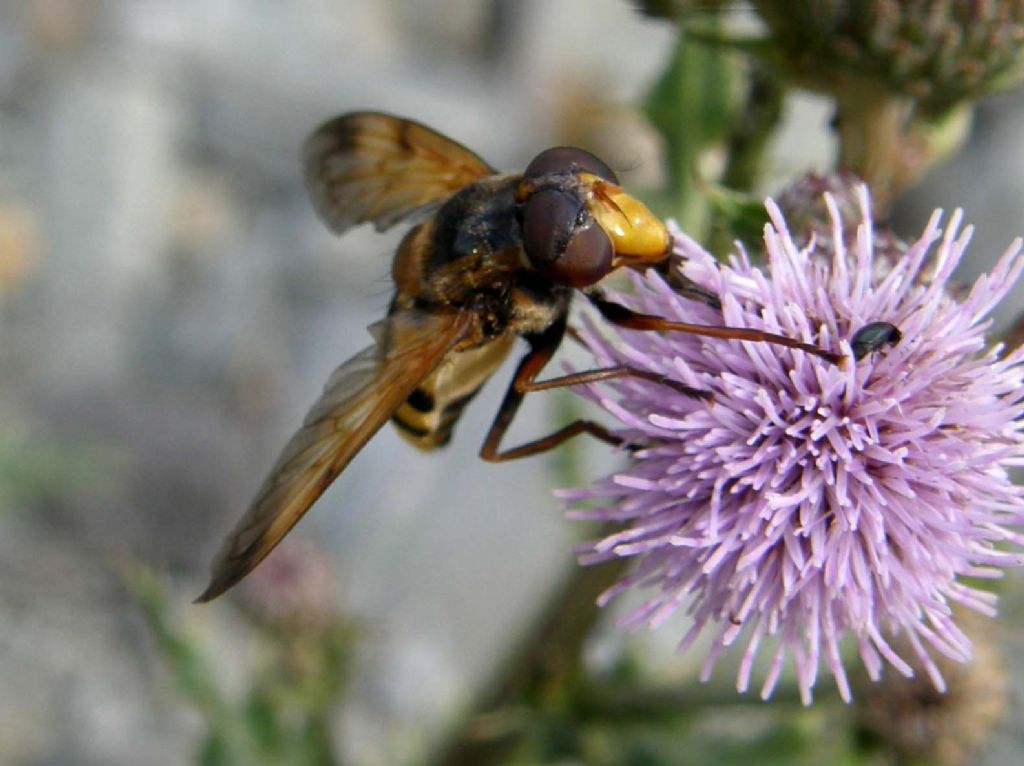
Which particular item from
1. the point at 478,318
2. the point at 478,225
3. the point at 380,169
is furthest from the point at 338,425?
the point at 380,169

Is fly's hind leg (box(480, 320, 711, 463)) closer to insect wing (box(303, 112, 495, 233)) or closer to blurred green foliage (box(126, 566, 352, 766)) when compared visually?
insect wing (box(303, 112, 495, 233))

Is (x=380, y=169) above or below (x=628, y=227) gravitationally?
below

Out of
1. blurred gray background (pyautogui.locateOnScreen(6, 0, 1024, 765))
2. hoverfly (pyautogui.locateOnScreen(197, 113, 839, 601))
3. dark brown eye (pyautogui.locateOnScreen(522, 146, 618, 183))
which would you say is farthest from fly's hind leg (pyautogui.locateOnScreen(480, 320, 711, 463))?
blurred gray background (pyautogui.locateOnScreen(6, 0, 1024, 765))

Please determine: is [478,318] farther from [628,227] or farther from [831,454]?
[831,454]

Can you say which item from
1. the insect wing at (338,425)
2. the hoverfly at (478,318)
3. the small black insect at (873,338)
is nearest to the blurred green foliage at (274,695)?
the hoverfly at (478,318)

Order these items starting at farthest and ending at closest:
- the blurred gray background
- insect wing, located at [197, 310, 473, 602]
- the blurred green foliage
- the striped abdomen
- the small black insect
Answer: the blurred gray background
the blurred green foliage
the striped abdomen
the small black insect
insect wing, located at [197, 310, 473, 602]

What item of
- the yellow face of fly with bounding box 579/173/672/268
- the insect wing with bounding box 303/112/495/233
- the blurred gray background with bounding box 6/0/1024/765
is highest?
the yellow face of fly with bounding box 579/173/672/268
